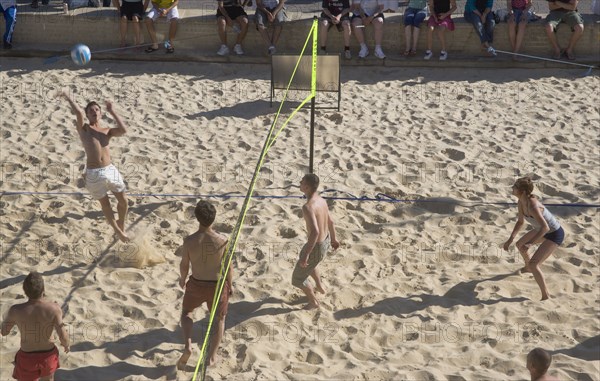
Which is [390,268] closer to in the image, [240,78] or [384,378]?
[384,378]

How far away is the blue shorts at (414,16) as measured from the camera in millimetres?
12414

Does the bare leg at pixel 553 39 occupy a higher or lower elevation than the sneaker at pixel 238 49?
higher

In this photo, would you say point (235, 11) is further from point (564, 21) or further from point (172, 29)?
point (564, 21)

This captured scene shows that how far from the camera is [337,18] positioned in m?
12.5

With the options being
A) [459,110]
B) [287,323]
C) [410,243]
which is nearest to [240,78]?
[459,110]

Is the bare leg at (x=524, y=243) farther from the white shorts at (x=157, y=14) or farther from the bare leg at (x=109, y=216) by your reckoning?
the white shorts at (x=157, y=14)

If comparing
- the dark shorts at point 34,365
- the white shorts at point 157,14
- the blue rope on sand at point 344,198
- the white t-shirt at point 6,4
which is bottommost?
the dark shorts at point 34,365

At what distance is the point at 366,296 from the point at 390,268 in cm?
50

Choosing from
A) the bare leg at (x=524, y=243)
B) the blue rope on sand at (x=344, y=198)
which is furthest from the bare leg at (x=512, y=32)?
the bare leg at (x=524, y=243)

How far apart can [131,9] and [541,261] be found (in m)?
7.67

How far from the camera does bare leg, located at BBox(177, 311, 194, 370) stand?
623cm

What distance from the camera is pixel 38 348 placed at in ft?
18.6

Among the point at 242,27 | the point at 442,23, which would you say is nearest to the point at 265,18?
the point at 242,27

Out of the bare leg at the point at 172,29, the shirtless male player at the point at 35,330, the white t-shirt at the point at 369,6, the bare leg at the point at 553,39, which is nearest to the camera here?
the shirtless male player at the point at 35,330
